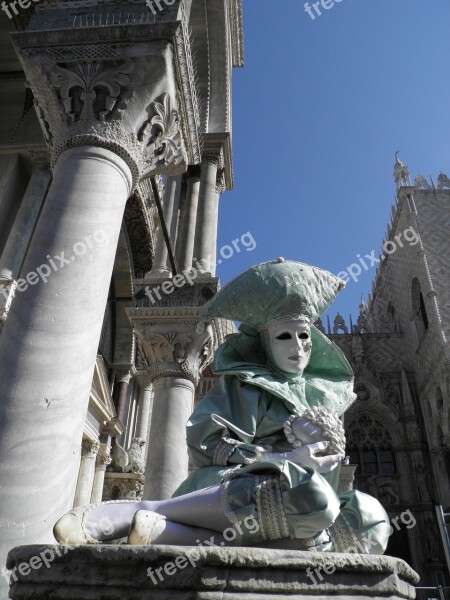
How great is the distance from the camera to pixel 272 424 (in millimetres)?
1854

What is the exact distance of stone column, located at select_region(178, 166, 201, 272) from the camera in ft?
24.5

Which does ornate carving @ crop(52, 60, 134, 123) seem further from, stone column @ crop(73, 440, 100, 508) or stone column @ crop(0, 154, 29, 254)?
stone column @ crop(73, 440, 100, 508)

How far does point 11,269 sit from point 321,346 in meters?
5.27

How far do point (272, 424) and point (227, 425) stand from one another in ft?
0.64

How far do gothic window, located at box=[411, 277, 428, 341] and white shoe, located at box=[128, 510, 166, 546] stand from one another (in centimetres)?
2457

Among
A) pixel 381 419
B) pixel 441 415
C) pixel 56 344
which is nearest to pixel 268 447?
pixel 56 344

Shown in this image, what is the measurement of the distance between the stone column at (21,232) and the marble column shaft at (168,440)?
2.16 m

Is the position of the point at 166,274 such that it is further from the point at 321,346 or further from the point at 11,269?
the point at 321,346

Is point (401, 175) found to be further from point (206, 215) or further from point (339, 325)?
point (206, 215)

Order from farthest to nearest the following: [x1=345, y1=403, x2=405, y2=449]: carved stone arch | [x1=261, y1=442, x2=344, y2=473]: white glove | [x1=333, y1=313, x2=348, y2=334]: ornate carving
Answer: [x1=333, y1=313, x2=348, y2=334]: ornate carving < [x1=345, y1=403, x2=405, y2=449]: carved stone arch < [x1=261, y1=442, x2=344, y2=473]: white glove

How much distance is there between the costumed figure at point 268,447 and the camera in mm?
1340

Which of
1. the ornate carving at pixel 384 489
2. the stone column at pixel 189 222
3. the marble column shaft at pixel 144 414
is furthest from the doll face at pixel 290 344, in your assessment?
the ornate carving at pixel 384 489

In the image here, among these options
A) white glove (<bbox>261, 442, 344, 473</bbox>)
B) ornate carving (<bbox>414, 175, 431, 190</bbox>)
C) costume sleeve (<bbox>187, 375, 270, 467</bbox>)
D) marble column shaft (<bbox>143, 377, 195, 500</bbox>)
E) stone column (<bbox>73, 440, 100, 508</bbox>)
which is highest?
ornate carving (<bbox>414, 175, 431, 190</bbox>)

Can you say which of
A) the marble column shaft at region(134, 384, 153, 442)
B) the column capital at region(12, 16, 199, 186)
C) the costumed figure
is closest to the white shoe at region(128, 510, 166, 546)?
the costumed figure
